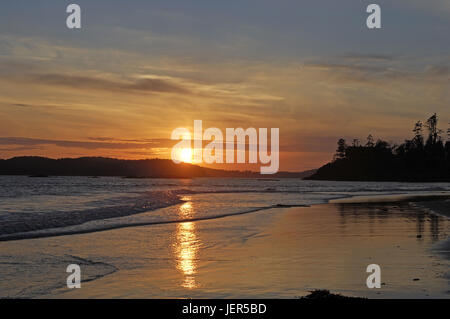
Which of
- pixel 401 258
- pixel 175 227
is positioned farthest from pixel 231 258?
pixel 175 227

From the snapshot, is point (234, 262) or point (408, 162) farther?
point (408, 162)

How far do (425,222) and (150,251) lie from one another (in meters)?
14.7

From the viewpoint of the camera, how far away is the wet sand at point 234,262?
924 centimetres

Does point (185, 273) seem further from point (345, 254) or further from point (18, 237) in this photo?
point (18, 237)

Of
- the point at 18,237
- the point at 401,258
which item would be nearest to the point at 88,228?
the point at 18,237

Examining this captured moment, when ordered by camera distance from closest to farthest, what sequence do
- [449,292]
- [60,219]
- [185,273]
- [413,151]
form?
[449,292]
[185,273]
[60,219]
[413,151]

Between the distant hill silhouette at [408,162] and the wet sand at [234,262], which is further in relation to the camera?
the distant hill silhouette at [408,162]

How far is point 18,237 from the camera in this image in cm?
1789

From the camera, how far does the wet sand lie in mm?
9242

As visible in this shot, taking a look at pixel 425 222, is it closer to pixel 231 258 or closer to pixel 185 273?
pixel 231 258

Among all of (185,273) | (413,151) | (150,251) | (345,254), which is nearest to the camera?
(185,273)

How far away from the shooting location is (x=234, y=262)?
40.6 ft

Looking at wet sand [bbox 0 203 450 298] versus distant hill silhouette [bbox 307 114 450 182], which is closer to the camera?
wet sand [bbox 0 203 450 298]

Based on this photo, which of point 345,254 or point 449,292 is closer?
point 449,292
